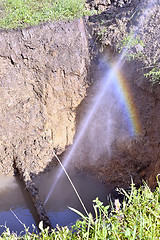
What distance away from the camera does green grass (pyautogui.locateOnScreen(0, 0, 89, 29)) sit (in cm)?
560

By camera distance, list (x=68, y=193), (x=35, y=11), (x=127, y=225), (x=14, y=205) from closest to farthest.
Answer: (x=127, y=225) → (x=14, y=205) → (x=68, y=193) → (x=35, y=11)

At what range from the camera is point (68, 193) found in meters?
5.21

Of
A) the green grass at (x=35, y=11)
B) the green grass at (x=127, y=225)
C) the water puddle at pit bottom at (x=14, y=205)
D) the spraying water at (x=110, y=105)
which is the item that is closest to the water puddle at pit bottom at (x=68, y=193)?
the spraying water at (x=110, y=105)

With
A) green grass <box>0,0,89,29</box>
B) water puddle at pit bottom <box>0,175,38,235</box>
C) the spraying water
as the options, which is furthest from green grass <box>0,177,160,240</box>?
green grass <box>0,0,89,29</box>

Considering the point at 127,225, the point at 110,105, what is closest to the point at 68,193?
the point at 110,105

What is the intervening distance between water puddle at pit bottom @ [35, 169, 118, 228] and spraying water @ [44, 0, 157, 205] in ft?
0.42

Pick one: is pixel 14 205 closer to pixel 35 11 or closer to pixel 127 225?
pixel 127 225

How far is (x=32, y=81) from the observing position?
5.66 metres

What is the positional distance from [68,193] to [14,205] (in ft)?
3.74

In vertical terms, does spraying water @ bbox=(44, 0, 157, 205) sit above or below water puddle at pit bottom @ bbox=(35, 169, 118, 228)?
above

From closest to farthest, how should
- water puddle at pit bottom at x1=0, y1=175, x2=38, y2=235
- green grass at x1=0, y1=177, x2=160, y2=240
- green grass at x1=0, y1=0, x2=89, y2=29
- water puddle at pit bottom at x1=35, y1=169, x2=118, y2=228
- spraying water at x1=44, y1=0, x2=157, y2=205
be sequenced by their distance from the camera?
green grass at x1=0, y1=177, x2=160, y2=240
water puddle at pit bottom at x1=0, y1=175, x2=38, y2=235
water puddle at pit bottom at x1=35, y1=169, x2=118, y2=228
spraying water at x1=44, y1=0, x2=157, y2=205
green grass at x1=0, y1=0, x2=89, y2=29

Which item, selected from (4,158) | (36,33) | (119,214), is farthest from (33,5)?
(119,214)

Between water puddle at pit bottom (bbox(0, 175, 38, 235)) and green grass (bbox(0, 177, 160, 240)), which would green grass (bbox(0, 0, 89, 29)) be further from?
green grass (bbox(0, 177, 160, 240))

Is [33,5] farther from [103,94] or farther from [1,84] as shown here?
[103,94]
